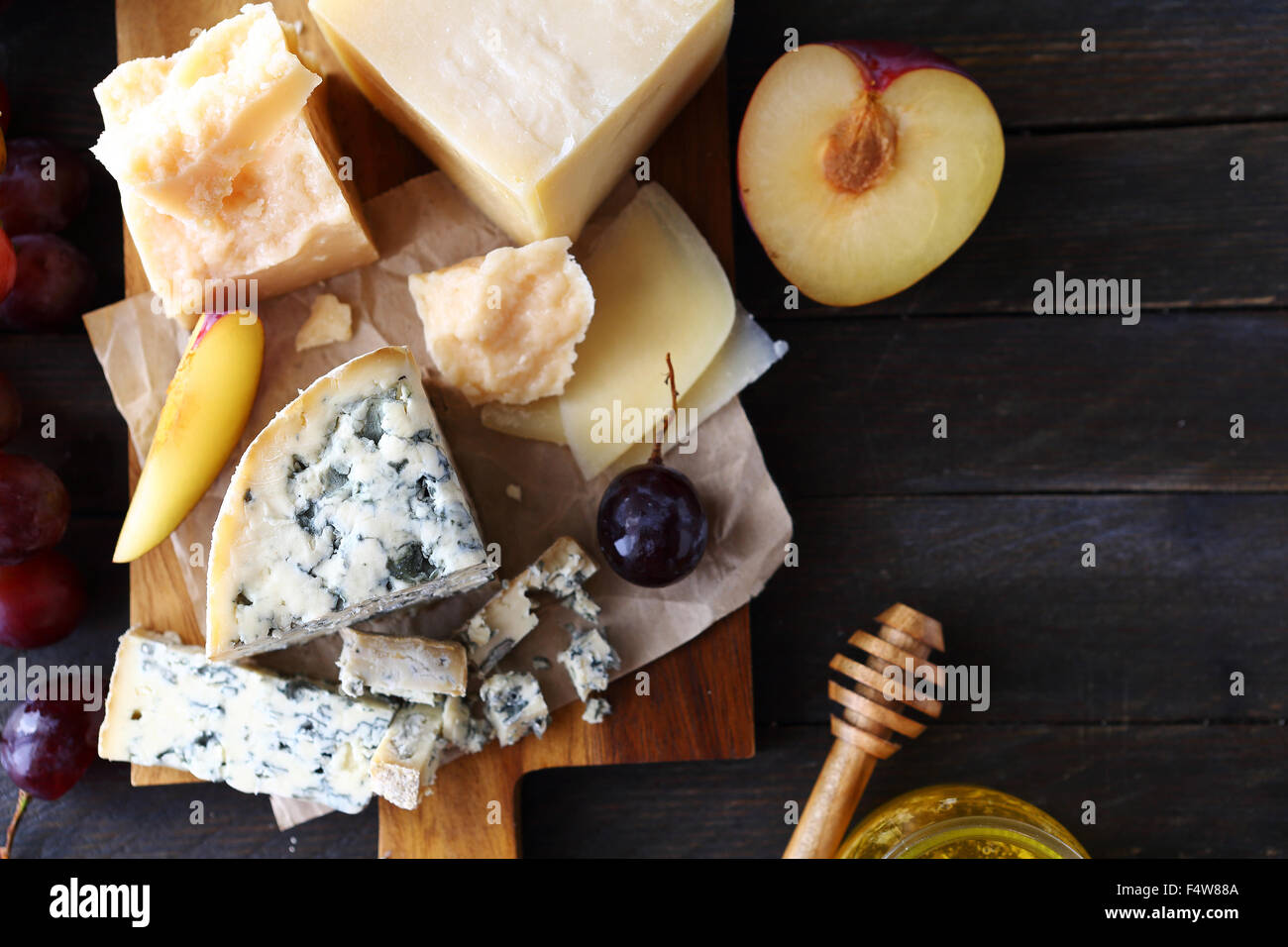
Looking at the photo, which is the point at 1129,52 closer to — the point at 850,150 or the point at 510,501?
the point at 850,150

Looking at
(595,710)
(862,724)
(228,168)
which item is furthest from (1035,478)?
(228,168)

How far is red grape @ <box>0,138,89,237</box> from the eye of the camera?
1502 millimetres

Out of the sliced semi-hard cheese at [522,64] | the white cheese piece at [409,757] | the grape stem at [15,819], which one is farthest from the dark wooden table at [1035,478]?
the sliced semi-hard cheese at [522,64]

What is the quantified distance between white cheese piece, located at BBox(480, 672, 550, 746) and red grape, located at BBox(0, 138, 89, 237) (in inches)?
41.7

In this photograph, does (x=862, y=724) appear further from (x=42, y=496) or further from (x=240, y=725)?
(x=42, y=496)

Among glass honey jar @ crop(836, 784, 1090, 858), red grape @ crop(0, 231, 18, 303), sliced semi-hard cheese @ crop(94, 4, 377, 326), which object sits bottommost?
glass honey jar @ crop(836, 784, 1090, 858)

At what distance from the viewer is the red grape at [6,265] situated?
1.39m

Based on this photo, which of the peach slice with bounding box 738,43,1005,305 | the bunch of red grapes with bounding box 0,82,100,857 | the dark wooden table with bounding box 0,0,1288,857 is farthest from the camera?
the dark wooden table with bounding box 0,0,1288,857

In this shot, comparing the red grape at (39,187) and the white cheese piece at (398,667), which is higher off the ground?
the red grape at (39,187)

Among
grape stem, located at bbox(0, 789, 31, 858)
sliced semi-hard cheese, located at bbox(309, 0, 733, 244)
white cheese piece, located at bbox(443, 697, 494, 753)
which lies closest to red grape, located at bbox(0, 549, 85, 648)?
grape stem, located at bbox(0, 789, 31, 858)

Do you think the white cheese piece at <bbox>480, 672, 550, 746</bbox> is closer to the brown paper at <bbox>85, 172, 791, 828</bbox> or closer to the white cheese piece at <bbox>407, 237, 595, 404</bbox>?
the brown paper at <bbox>85, 172, 791, 828</bbox>

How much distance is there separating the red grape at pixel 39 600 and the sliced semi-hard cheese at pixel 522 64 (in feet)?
3.14

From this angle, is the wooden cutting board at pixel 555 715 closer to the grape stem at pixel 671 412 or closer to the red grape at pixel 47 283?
the red grape at pixel 47 283

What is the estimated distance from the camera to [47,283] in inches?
59.6
